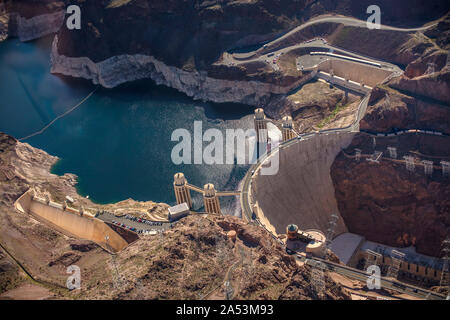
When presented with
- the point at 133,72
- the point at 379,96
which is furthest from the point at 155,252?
the point at 133,72

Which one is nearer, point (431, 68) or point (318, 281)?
point (318, 281)

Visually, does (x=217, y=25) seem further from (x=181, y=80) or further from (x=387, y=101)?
(x=387, y=101)

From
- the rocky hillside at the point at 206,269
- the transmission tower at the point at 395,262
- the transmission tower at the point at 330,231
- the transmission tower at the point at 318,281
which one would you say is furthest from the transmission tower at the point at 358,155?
the transmission tower at the point at 318,281

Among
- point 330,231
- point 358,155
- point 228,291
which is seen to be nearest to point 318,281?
point 228,291

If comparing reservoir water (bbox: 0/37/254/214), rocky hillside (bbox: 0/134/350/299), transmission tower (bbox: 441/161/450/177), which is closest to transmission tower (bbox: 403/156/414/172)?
transmission tower (bbox: 441/161/450/177)

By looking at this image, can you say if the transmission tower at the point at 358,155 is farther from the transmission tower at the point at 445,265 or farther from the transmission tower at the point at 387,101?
the transmission tower at the point at 445,265

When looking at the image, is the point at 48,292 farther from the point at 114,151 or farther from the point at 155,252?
the point at 114,151

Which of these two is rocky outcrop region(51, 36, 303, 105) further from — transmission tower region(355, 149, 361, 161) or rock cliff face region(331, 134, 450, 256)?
rock cliff face region(331, 134, 450, 256)
